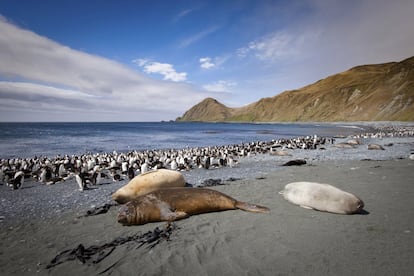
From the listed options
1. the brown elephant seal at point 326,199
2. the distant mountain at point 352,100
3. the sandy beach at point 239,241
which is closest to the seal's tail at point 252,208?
the sandy beach at point 239,241

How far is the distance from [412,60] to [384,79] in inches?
403

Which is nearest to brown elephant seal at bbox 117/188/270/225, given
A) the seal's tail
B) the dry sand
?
the seal's tail

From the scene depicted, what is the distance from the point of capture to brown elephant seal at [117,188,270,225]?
5.62 meters

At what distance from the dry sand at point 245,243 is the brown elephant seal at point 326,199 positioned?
0.16 metres

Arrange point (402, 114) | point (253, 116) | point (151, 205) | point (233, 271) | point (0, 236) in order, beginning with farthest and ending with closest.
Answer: point (253, 116)
point (402, 114)
point (151, 205)
point (0, 236)
point (233, 271)

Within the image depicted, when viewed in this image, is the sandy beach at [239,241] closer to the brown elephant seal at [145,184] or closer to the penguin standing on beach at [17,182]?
the brown elephant seal at [145,184]

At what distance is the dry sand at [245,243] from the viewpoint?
3.77 metres

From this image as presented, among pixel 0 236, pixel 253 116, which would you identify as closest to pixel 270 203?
pixel 0 236

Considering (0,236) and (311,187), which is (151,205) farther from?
(311,187)

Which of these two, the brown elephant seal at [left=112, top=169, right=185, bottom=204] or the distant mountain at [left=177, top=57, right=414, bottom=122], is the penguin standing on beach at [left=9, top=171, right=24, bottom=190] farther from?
the distant mountain at [left=177, top=57, right=414, bottom=122]

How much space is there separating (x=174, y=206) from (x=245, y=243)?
215cm

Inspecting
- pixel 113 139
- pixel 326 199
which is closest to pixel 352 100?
pixel 113 139

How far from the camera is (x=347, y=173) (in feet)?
34.4

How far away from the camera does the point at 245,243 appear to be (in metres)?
4.51
